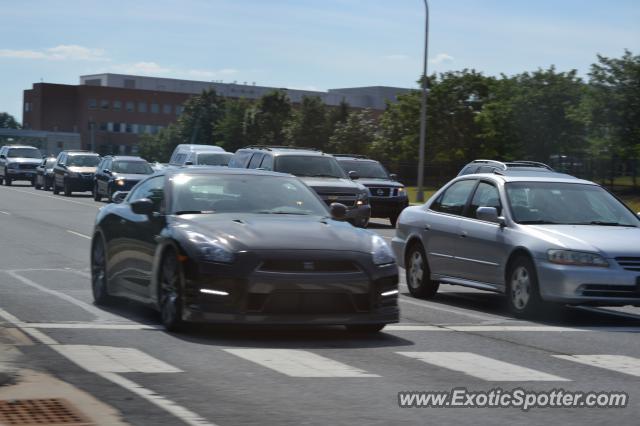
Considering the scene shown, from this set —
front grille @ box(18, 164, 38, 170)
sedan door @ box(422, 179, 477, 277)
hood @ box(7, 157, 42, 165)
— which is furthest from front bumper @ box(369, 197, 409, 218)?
front grille @ box(18, 164, 38, 170)

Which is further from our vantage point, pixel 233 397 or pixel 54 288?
pixel 54 288

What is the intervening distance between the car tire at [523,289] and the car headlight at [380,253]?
2300 mm

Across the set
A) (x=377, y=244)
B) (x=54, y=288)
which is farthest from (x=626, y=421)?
(x=54, y=288)

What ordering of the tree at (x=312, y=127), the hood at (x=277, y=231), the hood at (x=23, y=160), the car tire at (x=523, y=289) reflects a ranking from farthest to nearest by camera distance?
1. the tree at (x=312, y=127)
2. the hood at (x=23, y=160)
3. the car tire at (x=523, y=289)
4. the hood at (x=277, y=231)

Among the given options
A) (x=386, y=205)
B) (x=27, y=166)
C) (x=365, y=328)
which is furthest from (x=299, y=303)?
(x=27, y=166)

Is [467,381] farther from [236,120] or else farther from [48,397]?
[236,120]

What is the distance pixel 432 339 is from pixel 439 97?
61.4 meters

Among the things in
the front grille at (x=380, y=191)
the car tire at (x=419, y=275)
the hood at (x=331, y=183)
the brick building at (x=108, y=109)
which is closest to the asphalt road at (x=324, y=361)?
the car tire at (x=419, y=275)

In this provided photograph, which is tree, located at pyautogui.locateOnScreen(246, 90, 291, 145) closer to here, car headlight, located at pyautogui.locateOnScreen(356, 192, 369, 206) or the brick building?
the brick building

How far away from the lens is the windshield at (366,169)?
3281 centimetres

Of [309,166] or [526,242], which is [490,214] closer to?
[526,242]

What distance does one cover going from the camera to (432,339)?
10.6m

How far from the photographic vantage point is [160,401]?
7.20 metres

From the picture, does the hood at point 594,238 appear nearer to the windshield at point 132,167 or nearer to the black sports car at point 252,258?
the black sports car at point 252,258
